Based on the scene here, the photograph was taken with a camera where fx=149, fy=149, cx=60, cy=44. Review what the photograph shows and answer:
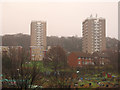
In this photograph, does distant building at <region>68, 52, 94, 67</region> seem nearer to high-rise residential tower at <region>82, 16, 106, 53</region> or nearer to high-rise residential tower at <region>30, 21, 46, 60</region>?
high-rise residential tower at <region>82, 16, 106, 53</region>

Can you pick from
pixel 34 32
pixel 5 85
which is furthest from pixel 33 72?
pixel 34 32

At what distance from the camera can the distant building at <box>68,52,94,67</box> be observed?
517 cm

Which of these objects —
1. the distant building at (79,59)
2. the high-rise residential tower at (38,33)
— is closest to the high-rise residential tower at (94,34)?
the distant building at (79,59)

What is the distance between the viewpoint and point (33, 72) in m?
2.19

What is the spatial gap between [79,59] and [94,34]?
1444mm

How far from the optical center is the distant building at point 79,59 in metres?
5.17

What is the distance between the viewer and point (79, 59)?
5.52 metres

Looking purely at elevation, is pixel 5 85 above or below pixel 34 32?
below

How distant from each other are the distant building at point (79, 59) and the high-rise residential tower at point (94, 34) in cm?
59

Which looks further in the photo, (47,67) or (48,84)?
(47,67)

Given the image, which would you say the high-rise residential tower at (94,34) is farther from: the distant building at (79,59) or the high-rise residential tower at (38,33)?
the high-rise residential tower at (38,33)

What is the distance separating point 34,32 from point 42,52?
51.5 inches

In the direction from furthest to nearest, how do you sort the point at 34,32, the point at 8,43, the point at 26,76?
the point at 34,32 → the point at 8,43 → the point at 26,76

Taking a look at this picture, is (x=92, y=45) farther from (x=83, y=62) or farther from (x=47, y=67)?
(x=47, y=67)
